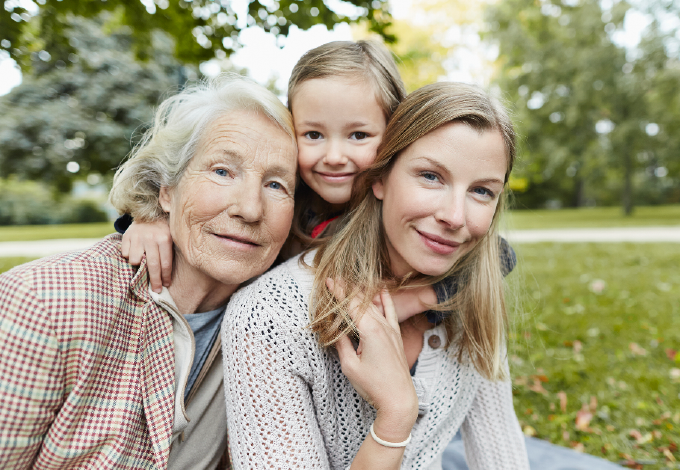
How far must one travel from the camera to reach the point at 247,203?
6.03ft

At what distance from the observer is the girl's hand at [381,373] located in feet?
5.62

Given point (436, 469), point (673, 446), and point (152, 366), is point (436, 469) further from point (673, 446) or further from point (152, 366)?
point (673, 446)

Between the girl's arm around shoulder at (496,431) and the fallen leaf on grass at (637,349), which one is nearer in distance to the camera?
the girl's arm around shoulder at (496,431)

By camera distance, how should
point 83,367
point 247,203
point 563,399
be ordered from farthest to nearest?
point 563,399, point 247,203, point 83,367

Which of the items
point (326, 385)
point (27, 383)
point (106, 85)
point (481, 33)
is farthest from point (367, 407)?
point (481, 33)

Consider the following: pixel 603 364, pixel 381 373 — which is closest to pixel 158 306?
pixel 381 373

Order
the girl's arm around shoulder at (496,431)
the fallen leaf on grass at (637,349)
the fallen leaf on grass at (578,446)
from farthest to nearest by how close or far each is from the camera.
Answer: the fallen leaf on grass at (637,349)
the fallen leaf on grass at (578,446)
the girl's arm around shoulder at (496,431)

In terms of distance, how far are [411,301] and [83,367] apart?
49.4 inches

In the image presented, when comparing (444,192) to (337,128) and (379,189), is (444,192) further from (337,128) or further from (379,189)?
(337,128)

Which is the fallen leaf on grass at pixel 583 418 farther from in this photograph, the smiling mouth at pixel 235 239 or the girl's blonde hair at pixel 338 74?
the smiling mouth at pixel 235 239

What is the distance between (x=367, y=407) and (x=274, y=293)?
0.64m

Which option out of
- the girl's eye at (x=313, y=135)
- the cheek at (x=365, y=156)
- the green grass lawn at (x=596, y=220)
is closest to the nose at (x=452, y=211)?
the cheek at (x=365, y=156)

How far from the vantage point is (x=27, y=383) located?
57.0 inches

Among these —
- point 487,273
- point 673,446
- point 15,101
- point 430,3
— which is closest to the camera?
point 487,273
